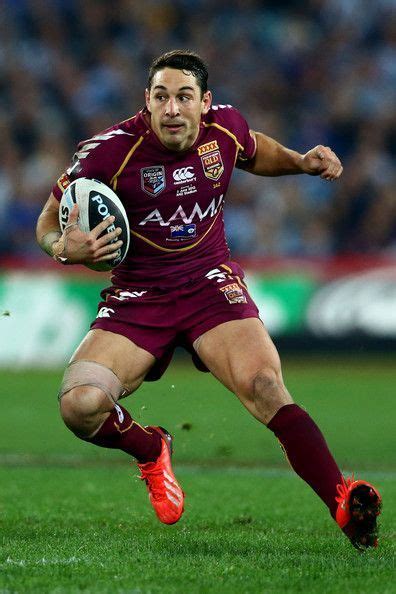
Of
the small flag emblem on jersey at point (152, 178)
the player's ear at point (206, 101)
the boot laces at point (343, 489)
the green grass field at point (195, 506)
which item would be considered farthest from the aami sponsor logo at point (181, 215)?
the boot laces at point (343, 489)

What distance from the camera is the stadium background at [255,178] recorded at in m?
15.0

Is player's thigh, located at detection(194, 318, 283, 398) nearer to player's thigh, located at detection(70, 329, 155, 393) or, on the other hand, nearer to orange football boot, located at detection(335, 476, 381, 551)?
player's thigh, located at detection(70, 329, 155, 393)

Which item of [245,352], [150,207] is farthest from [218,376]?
[150,207]

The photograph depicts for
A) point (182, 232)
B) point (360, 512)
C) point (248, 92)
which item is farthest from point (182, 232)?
point (248, 92)

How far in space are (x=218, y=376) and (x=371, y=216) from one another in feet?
35.7

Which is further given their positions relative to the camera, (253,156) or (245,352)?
(253,156)

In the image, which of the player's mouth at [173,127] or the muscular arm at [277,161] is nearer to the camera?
the player's mouth at [173,127]

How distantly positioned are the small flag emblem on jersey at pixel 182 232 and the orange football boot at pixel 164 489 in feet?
Answer: 3.54

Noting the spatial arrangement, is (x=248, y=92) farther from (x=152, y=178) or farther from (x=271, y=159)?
(x=152, y=178)

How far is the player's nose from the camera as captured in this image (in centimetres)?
585

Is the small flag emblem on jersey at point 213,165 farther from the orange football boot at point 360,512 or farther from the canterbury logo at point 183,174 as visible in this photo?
the orange football boot at point 360,512

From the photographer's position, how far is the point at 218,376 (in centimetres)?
589

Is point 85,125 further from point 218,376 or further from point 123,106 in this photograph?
point 218,376

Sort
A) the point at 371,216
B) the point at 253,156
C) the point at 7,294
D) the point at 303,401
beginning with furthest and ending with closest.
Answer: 1. the point at 371,216
2. the point at 7,294
3. the point at 303,401
4. the point at 253,156
